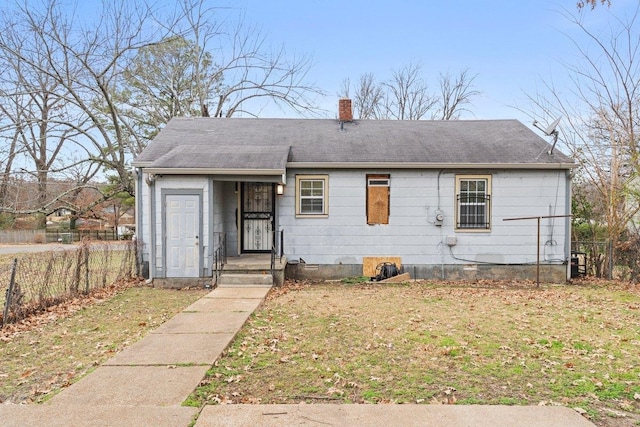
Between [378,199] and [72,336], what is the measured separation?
24.7 feet

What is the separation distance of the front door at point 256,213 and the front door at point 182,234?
6.46 ft

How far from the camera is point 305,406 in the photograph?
11.4 ft

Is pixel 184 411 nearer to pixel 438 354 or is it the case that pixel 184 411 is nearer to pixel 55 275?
pixel 438 354

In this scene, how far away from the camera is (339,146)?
11.8 metres

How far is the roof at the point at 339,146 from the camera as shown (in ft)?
33.9

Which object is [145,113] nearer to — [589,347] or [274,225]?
[274,225]

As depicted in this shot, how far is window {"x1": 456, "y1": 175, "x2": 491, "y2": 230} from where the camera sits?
11039 millimetres

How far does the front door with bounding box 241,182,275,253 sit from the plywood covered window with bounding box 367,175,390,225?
2679 mm

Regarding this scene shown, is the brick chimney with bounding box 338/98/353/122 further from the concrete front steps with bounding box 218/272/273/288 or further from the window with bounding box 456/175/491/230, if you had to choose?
the concrete front steps with bounding box 218/272/273/288

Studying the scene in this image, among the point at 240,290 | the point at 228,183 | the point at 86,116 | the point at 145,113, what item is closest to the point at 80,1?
the point at 86,116

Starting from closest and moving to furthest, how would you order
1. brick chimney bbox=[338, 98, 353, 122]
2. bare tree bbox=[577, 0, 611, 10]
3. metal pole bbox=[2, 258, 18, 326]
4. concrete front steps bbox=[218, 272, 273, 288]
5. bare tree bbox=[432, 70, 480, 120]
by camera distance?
bare tree bbox=[577, 0, 611, 10]
metal pole bbox=[2, 258, 18, 326]
concrete front steps bbox=[218, 272, 273, 288]
brick chimney bbox=[338, 98, 353, 122]
bare tree bbox=[432, 70, 480, 120]

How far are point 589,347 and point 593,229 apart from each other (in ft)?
→ 27.8

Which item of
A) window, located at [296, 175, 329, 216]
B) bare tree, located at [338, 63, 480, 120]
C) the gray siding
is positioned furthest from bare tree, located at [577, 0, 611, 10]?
bare tree, located at [338, 63, 480, 120]

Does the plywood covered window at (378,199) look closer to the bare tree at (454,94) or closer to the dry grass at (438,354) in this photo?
the dry grass at (438,354)
